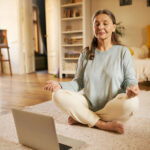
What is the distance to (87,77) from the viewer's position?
4.15ft

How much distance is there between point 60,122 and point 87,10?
286 cm

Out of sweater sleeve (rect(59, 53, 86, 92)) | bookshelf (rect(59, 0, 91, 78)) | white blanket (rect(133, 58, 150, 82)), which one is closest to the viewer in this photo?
sweater sleeve (rect(59, 53, 86, 92))

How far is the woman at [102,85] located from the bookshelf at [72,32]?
249 cm

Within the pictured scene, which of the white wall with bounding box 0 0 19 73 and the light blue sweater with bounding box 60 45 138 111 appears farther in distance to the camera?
the white wall with bounding box 0 0 19 73

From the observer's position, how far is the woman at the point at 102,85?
1.18 meters

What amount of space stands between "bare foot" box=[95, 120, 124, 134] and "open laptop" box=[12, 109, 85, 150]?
0.68 feet

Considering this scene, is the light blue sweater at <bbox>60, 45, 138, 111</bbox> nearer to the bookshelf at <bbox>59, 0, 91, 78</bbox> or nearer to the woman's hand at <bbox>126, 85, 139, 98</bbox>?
the woman's hand at <bbox>126, 85, 139, 98</bbox>

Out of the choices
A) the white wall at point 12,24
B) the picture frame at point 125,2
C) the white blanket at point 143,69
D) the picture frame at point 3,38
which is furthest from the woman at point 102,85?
the white wall at point 12,24

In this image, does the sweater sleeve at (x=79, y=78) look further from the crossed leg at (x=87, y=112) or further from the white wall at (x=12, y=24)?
the white wall at (x=12, y=24)

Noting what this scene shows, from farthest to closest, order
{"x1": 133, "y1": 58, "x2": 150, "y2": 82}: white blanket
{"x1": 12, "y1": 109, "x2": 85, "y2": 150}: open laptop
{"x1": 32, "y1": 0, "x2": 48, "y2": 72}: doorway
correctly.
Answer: {"x1": 32, "y1": 0, "x2": 48, "y2": 72}: doorway, {"x1": 133, "y1": 58, "x2": 150, "y2": 82}: white blanket, {"x1": 12, "y1": 109, "x2": 85, "y2": 150}: open laptop

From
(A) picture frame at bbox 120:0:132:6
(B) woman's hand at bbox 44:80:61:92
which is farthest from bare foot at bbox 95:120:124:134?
(A) picture frame at bbox 120:0:132:6

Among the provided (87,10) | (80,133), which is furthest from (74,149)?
(87,10)

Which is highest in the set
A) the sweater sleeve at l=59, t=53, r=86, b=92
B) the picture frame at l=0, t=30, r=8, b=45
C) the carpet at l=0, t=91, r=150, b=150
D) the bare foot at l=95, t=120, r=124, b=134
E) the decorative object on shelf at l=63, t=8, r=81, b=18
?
the decorative object on shelf at l=63, t=8, r=81, b=18

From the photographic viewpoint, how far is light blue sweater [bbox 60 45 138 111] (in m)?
1.21
